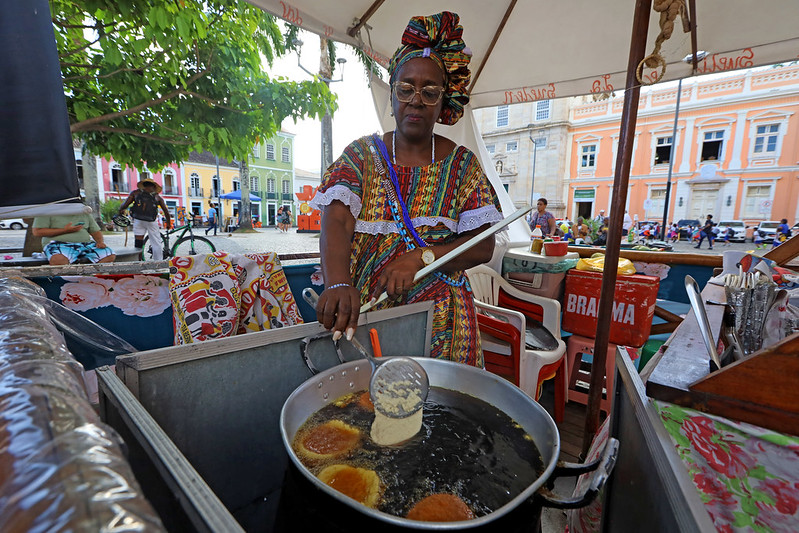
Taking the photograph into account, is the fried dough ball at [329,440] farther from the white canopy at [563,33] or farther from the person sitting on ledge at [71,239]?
the person sitting on ledge at [71,239]

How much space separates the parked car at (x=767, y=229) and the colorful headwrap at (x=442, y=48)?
93.3 feet

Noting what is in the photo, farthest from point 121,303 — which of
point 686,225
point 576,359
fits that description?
point 686,225

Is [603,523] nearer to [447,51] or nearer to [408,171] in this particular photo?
[408,171]

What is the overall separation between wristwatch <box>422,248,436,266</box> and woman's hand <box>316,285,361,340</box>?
0.25m

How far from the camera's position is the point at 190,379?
83cm

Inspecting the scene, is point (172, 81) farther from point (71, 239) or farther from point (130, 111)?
point (71, 239)

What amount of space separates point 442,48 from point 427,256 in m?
0.75

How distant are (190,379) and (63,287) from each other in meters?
1.58

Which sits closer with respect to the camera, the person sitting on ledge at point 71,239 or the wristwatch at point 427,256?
the wristwatch at point 427,256

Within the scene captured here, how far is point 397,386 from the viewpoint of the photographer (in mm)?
939

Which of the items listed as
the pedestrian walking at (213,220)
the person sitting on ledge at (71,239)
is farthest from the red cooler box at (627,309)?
the pedestrian walking at (213,220)

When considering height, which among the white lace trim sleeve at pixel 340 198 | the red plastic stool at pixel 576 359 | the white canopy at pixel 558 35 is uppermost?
the white canopy at pixel 558 35

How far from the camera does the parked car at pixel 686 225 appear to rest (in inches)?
897

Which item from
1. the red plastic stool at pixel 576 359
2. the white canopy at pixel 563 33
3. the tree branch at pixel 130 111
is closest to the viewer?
the white canopy at pixel 563 33
